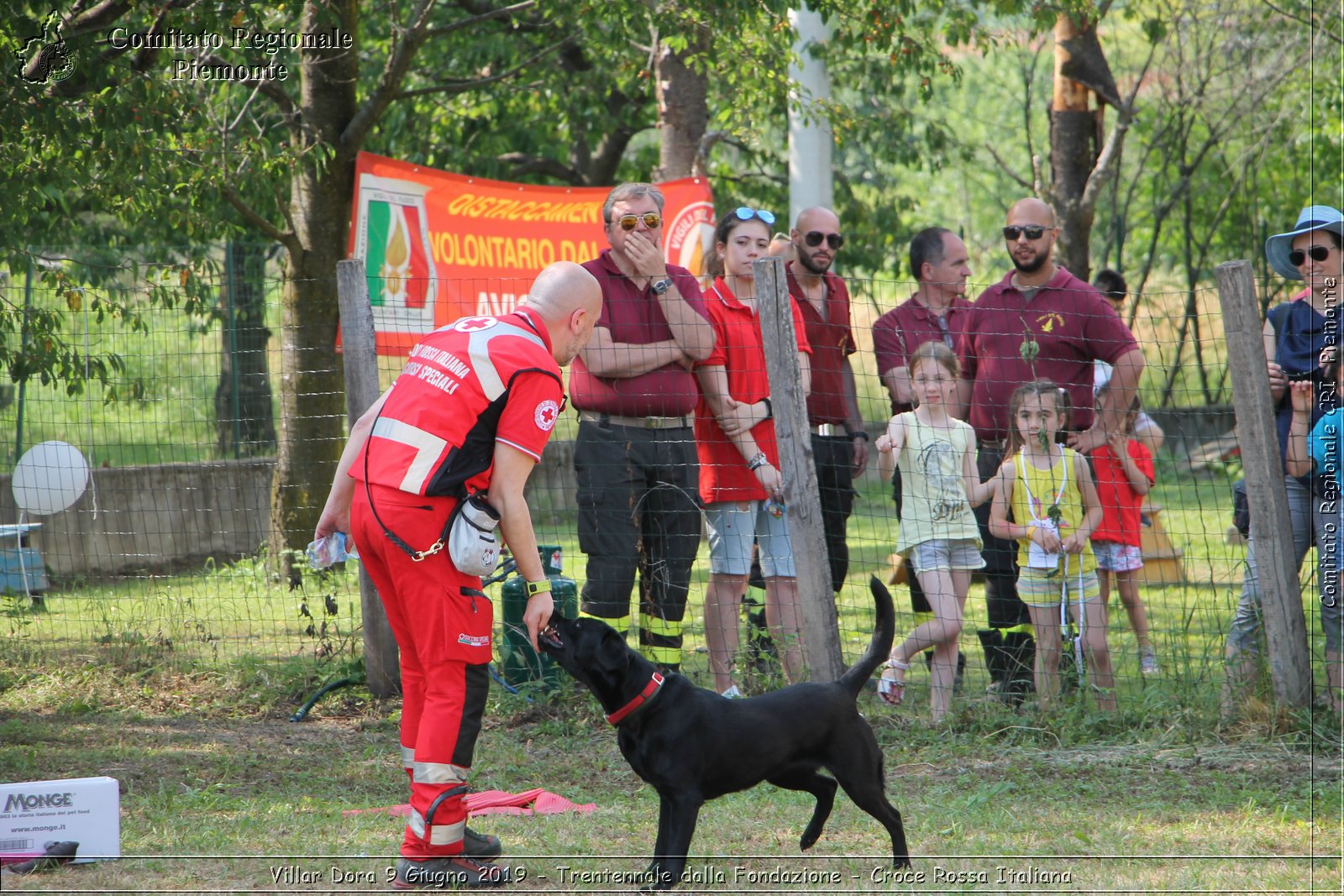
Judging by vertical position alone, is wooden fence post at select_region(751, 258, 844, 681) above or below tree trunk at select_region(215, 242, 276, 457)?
below

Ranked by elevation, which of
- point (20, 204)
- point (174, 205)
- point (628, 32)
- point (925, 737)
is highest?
point (628, 32)

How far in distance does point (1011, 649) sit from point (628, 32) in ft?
19.5

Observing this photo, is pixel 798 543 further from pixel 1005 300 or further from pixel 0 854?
pixel 0 854

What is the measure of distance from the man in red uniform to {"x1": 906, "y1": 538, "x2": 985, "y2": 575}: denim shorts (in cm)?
258

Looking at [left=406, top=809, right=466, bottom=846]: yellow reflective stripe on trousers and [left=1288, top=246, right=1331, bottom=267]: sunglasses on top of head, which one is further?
[left=1288, top=246, right=1331, bottom=267]: sunglasses on top of head

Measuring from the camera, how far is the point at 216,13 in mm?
6746

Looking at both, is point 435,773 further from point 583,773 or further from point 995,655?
point 995,655

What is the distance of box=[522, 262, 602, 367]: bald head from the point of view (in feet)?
12.5

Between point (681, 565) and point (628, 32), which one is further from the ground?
point (628, 32)

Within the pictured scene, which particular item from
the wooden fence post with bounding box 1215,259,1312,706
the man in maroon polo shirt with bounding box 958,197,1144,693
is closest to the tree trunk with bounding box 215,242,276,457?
the man in maroon polo shirt with bounding box 958,197,1144,693

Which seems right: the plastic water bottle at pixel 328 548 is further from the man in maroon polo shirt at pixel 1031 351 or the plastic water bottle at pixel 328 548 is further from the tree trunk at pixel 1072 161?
the tree trunk at pixel 1072 161

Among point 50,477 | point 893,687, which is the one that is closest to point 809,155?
point 893,687

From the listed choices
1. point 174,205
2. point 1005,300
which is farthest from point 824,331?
point 174,205

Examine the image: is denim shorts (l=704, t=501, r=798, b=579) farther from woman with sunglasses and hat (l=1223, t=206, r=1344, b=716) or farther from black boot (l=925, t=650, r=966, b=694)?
woman with sunglasses and hat (l=1223, t=206, r=1344, b=716)
